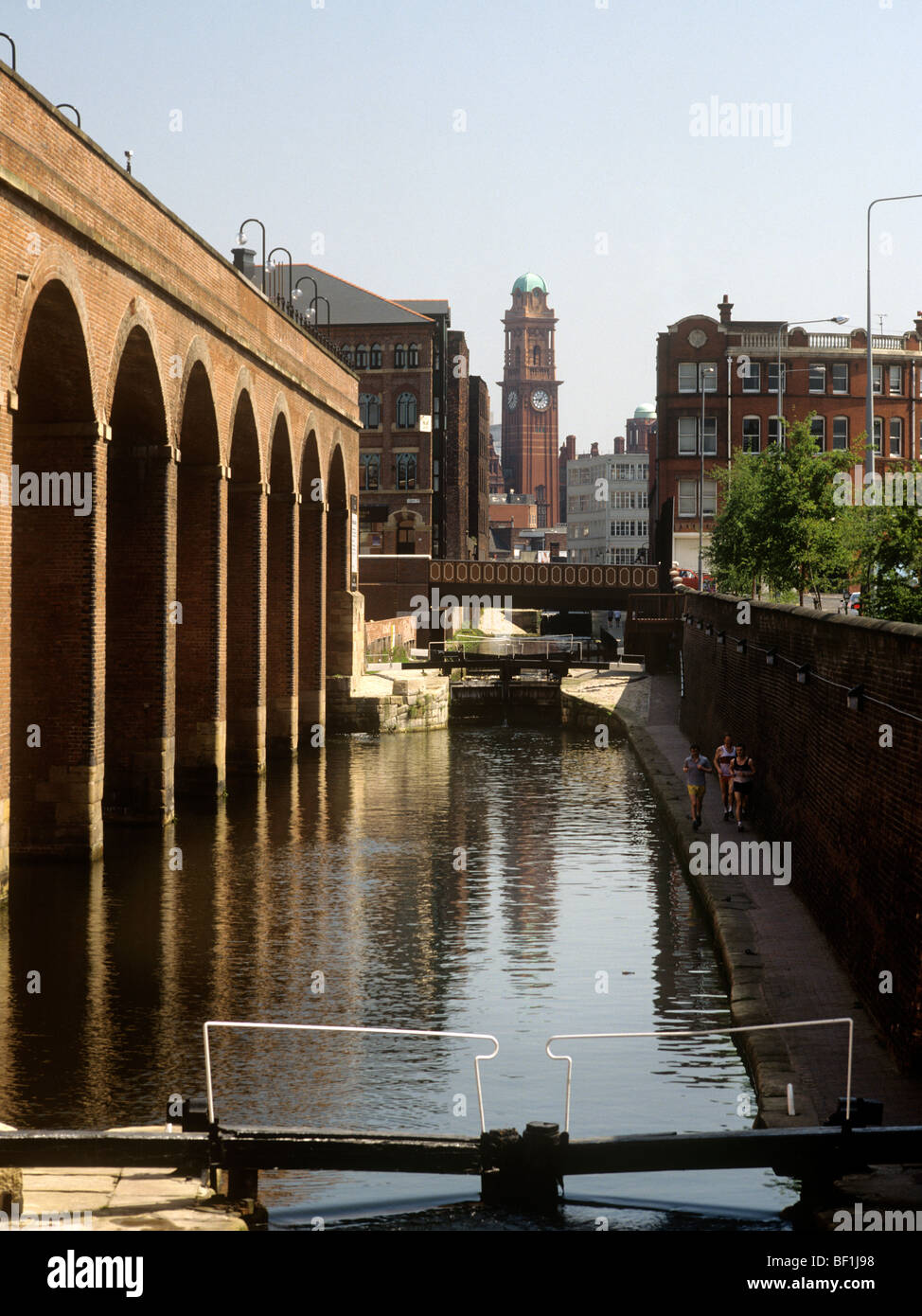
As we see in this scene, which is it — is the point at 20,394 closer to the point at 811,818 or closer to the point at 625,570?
the point at 811,818

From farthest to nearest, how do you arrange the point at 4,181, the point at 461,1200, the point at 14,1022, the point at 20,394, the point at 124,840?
the point at 124,840, the point at 20,394, the point at 4,181, the point at 14,1022, the point at 461,1200

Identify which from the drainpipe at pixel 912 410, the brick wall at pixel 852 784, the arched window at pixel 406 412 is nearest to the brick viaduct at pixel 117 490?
the brick wall at pixel 852 784

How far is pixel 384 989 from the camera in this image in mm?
17359

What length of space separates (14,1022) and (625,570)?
58.3m

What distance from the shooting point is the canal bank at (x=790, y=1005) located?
11.6 metres

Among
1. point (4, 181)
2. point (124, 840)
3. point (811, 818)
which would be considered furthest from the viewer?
point (124, 840)

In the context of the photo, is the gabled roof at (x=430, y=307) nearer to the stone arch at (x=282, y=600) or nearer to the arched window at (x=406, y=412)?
the arched window at (x=406, y=412)

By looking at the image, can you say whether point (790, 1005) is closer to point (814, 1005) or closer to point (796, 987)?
point (814, 1005)

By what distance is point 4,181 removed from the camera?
18734 millimetres

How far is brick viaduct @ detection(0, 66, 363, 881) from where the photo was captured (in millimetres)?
20594

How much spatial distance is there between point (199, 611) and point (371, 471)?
60259mm

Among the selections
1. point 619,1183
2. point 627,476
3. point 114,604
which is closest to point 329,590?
point 114,604

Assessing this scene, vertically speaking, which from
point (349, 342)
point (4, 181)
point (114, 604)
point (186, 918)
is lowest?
point (186, 918)

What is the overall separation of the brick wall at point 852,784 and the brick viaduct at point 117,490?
10.1 m
